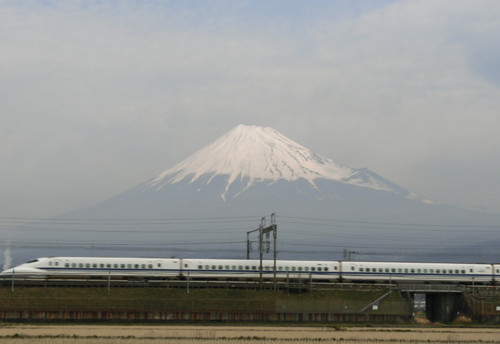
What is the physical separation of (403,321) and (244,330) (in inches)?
794

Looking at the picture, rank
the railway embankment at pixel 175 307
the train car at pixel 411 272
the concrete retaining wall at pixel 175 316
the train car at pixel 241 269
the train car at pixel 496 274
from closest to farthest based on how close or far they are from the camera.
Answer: the concrete retaining wall at pixel 175 316 < the railway embankment at pixel 175 307 < the train car at pixel 241 269 < the train car at pixel 411 272 < the train car at pixel 496 274

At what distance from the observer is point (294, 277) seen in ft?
255

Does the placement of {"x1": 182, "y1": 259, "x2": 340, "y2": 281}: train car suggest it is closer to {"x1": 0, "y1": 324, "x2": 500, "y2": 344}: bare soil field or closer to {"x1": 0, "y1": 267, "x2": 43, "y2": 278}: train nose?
{"x1": 0, "y1": 267, "x2": 43, "y2": 278}: train nose

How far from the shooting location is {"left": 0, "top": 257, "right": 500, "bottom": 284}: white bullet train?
74312 millimetres

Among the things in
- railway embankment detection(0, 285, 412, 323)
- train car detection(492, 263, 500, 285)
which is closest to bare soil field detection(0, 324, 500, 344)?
railway embankment detection(0, 285, 412, 323)

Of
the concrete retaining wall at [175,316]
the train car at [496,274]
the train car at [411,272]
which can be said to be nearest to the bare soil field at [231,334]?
the concrete retaining wall at [175,316]

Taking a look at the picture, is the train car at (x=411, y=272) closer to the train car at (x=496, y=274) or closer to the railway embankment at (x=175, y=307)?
the train car at (x=496, y=274)

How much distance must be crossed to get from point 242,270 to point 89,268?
19.1 meters

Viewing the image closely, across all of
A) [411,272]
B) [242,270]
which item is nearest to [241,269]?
[242,270]

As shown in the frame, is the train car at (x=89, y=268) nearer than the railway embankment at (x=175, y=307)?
No

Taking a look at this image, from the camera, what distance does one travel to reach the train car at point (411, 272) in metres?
79.6

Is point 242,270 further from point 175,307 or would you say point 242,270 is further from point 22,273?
point 22,273

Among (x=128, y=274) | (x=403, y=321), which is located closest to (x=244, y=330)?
(x=403, y=321)

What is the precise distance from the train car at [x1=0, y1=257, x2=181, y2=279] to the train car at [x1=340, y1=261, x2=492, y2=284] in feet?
79.3
